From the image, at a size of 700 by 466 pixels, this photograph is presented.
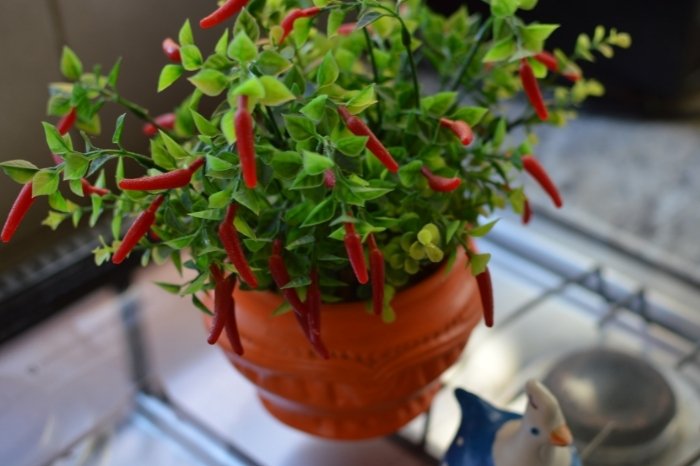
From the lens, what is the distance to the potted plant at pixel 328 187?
47 cm

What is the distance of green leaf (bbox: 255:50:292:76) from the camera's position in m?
0.45

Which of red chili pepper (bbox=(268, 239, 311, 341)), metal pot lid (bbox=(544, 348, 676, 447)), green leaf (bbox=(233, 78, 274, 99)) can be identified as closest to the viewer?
green leaf (bbox=(233, 78, 274, 99))

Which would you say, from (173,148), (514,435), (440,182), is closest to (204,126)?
(173,148)

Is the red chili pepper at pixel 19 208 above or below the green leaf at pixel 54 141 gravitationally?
below

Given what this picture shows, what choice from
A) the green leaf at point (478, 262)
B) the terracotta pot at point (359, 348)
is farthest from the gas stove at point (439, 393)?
the green leaf at point (478, 262)

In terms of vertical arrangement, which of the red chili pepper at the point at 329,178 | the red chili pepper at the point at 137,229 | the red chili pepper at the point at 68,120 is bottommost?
the red chili pepper at the point at 137,229

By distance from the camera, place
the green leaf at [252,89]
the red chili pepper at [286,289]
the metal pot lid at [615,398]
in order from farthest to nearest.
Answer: the metal pot lid at [615,398]
the red chili pepper at [286,289]
the green leaf at [252,89]

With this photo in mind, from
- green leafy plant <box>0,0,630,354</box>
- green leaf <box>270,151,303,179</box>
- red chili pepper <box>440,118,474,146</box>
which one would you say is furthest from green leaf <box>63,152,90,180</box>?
red chili pepper <box>440,118,474,146</box>

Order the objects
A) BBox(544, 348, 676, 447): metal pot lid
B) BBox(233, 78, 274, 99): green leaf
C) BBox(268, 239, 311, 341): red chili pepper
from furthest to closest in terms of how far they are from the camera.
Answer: BBox(544, 348, 676, 447): metal pot lid → BBox(268, 239, 311, 341): red chili pepper → BBox(233, 78, 274, 99): green leaf

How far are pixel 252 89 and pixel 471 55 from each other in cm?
26

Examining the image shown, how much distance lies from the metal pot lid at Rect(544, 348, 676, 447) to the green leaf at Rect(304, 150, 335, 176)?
1.16ft

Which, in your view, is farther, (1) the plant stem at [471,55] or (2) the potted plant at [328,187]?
(1) the plant stem at [471,55]

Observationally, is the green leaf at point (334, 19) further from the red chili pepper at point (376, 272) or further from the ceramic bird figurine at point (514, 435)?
the ceramic bird figurine at point (514, 435)

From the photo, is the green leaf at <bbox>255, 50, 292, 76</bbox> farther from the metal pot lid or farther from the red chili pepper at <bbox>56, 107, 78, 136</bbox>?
the metal pot lid
